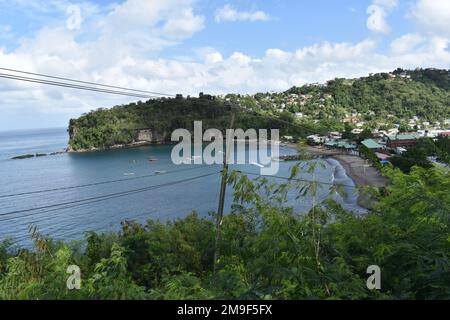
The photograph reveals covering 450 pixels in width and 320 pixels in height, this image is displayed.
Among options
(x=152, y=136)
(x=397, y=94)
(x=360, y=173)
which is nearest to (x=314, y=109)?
(x=397, y=94)

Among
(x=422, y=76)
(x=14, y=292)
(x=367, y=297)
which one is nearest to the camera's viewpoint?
(x=367, y=297)

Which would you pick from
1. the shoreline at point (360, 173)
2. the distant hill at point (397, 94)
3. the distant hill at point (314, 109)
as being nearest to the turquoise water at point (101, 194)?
the shoreline at point (360, 173)

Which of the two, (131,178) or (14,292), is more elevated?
(14,292)

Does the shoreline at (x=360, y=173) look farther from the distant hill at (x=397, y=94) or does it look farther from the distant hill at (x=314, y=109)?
the distant hill at (x=397, y=94)

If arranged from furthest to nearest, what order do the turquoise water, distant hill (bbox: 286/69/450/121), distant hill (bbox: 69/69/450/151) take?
distant hill (bbox: 286/69/450/121) < distant hill (bbox: 69/69/450/151) < the turquoise water

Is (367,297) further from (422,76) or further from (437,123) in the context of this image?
(422,76)

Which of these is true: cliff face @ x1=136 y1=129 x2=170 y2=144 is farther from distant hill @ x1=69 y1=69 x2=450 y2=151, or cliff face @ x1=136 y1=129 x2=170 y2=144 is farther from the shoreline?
the shoreline

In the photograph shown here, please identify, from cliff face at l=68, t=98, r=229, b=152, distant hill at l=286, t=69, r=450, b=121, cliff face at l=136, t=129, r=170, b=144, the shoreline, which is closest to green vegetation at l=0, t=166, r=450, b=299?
the shoreline

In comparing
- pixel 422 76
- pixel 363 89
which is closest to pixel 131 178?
pixel 363 89
